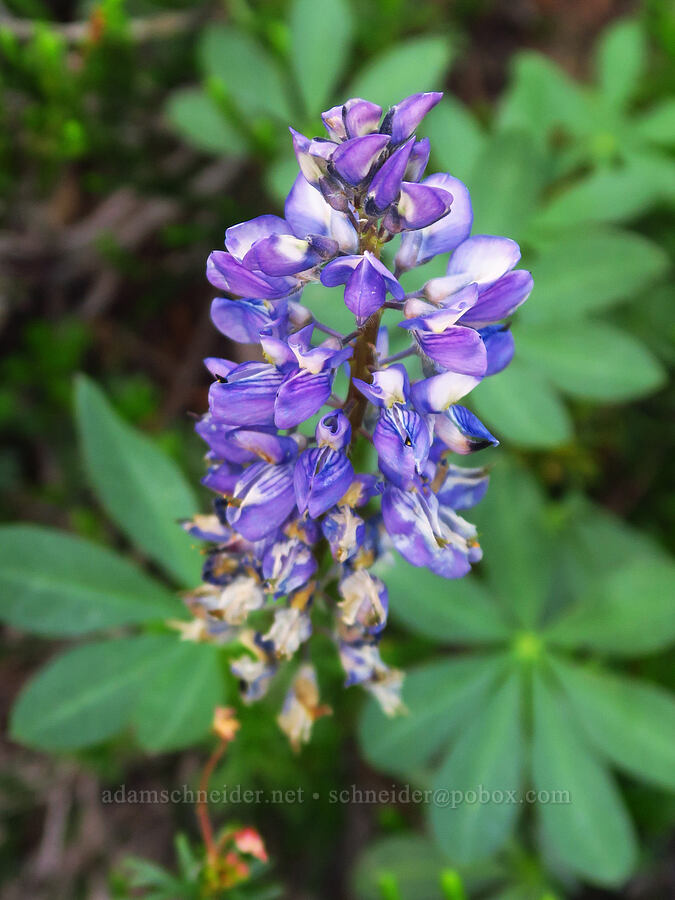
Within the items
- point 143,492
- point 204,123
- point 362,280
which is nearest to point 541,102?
point 204,123

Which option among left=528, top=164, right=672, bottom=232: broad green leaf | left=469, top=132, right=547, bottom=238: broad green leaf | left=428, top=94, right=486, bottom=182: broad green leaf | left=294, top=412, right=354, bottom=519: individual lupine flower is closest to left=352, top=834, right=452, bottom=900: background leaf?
left=294, top=412, right=354, bottom=519: individual lupine flower

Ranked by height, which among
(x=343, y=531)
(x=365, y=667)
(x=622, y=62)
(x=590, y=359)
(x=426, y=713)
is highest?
(x=622, y=62)

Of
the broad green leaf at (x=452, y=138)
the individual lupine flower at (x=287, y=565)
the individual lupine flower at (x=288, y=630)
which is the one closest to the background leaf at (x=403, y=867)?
the individual lupine flower at (x=288, y=630)

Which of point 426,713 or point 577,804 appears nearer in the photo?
point 577,804

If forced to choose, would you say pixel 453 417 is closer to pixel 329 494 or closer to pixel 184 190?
pixel 329 494

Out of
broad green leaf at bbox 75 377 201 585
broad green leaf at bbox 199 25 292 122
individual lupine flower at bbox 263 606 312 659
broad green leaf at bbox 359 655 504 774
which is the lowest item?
broad green leaf at bbox 359 655 504 774

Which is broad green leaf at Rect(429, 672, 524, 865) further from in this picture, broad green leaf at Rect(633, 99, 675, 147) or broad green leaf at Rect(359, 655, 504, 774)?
broad green leaf at Rect(633, 99, 675, 147)

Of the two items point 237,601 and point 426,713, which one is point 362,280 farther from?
point 426,713
